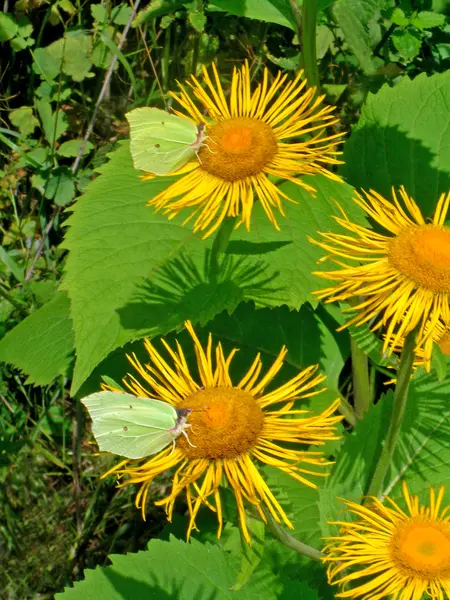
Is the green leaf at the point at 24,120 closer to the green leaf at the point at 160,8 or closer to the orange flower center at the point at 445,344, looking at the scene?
the green leaf at the point at 160,8

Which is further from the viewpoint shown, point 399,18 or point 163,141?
point 399,18

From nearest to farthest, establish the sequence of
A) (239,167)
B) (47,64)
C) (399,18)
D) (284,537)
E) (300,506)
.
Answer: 1. (284,537)
2. (239,167)
3. (300,506)
4. (399,18)
5. (47,64)

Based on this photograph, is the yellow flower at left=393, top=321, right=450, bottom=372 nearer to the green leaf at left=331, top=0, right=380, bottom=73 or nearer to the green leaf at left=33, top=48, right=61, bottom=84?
the green leaf at left=331, top=0, right=380, bottom=73

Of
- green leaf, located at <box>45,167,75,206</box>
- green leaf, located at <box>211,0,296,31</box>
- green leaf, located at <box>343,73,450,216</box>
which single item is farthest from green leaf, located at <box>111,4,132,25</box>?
green leaf, located at <box>343,73,450,216</box>

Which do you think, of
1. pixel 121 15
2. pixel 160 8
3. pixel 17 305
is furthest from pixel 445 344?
pixel 121 15

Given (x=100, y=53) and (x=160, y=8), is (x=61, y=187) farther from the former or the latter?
(x=160, y=8)
